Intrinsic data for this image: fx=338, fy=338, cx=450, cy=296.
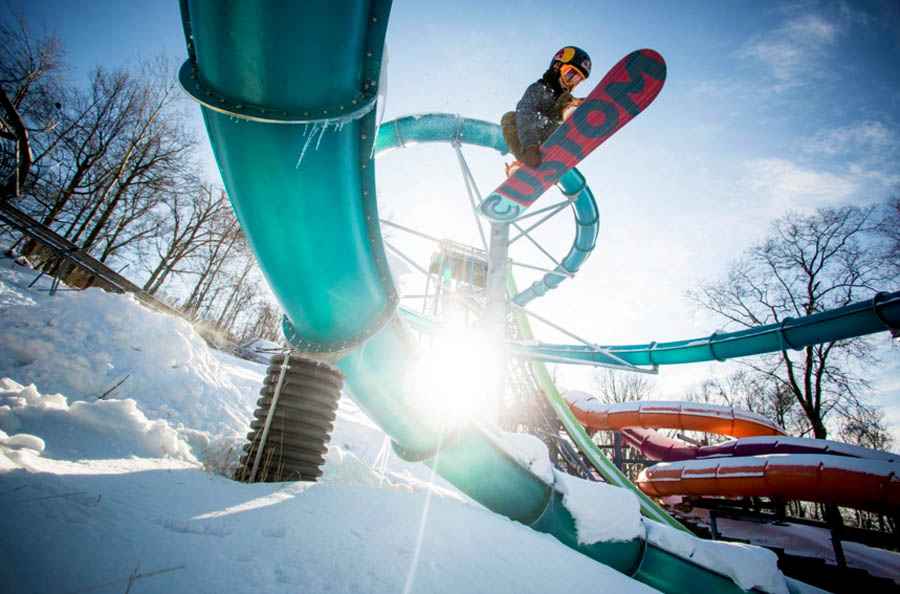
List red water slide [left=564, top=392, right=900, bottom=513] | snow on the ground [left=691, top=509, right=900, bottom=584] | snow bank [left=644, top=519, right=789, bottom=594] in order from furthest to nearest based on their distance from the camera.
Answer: snow on the ground [left=691, top=509, right=900, bottom=584] → red water slide [left=564, top=392, right=900, bottom=513] → snow bank [left=644, top=519, right=789, bottom=594]

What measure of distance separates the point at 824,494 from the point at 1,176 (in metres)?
16.7

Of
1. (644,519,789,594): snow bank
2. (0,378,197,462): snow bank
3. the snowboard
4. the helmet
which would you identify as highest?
the helmet

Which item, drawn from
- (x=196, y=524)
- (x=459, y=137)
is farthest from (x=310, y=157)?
(x=459, y=137)

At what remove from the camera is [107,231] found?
53.4 ft

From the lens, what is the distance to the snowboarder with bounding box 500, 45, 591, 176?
15.3 ft

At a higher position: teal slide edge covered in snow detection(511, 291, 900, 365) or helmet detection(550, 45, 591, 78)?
helmet detection(550, 45, 591, 78)

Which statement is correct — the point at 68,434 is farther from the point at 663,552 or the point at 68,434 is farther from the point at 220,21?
the point at 663,552

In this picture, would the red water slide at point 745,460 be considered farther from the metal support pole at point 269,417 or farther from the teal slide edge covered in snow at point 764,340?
the metal support pole at point 269,417

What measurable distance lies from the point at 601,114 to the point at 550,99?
93cm

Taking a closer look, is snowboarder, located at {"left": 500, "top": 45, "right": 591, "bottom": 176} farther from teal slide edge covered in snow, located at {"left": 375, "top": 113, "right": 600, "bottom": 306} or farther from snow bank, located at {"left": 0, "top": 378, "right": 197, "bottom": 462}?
snow bank, located at {"left": 0, "top": 378, "right": 197, "bottom": 462}

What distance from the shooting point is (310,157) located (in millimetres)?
1729

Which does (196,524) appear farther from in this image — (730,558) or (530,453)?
(730,558)

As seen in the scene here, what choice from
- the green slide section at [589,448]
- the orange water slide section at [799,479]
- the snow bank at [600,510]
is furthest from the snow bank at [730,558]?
the orange water slide section at [799,479]

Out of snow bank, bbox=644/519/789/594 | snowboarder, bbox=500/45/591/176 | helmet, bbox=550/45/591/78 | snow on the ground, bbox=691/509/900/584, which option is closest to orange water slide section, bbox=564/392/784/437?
snow on the ground, bbox=691/509/900/584
